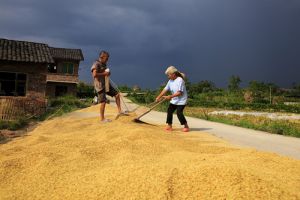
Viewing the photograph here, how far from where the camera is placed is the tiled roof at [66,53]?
39.7 meters

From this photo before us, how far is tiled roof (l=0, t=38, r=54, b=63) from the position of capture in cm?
1914

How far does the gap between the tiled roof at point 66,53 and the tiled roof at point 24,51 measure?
1817 cm

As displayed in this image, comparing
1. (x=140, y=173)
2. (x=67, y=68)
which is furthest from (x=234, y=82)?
(x=140, y=173)

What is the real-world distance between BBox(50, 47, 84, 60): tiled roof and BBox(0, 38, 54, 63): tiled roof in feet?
59.6

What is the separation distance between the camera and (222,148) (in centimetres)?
617

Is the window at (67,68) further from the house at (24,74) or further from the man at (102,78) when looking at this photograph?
the man at (102,78)

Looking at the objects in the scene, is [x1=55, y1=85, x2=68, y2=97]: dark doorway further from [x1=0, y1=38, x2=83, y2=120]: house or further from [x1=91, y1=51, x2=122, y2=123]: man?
[x1=91, y1=51, x2=122, y2=123]: man

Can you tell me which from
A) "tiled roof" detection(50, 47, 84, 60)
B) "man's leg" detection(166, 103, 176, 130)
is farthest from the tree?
"man's leg" detection(166, 103, 176, 130)

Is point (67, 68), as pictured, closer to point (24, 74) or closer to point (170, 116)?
point (24, 74)

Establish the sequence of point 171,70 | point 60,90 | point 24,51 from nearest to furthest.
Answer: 1. point 171,70
2. point 24,51
3. point 60,90

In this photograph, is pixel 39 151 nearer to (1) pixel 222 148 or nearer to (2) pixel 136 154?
(2) pixel 136 154

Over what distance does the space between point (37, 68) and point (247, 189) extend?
59.7 ft

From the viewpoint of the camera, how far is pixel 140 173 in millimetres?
4148

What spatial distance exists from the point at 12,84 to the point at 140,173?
17.6 m
